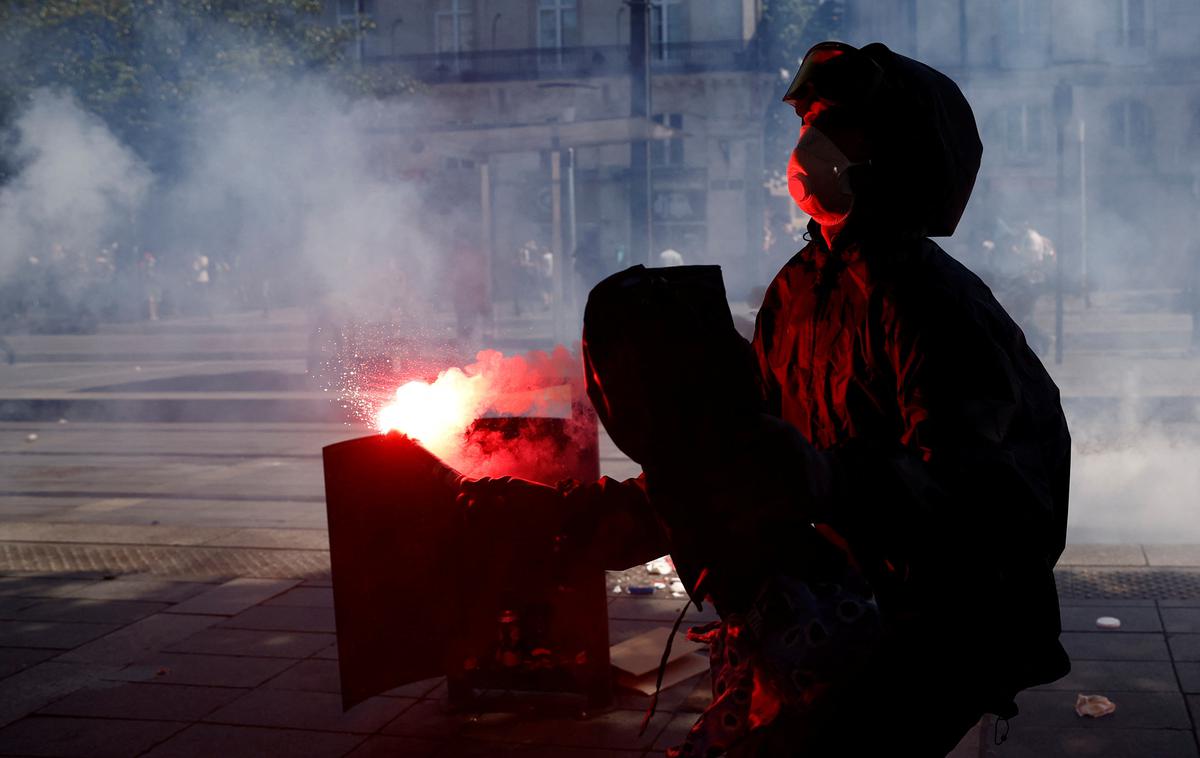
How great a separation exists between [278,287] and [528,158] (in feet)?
27.5

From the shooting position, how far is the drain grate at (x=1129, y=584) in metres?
5.84

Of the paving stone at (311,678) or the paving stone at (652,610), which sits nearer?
the paving stone at (311,678)

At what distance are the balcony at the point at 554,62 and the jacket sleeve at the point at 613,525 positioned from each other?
87.9 ft

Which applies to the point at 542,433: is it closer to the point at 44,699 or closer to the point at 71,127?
the point at 44,699

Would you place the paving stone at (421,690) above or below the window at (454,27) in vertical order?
below

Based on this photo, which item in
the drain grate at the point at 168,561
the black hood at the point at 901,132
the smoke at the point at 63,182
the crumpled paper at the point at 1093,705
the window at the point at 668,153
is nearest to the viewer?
the black hood at the point at 901,132

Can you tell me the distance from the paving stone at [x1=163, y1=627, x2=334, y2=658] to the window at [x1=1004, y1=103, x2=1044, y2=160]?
11.2 metres

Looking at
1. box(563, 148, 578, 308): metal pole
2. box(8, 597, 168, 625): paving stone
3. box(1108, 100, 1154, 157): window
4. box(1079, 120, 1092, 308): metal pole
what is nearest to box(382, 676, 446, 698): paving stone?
box(8, 597, 168, 625): paving stone

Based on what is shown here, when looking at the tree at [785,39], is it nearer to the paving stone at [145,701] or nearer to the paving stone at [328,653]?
the paving stone at [328,653]

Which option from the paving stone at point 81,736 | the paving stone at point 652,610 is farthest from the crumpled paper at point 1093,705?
the paving stone at point 81,736

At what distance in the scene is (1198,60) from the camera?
44.5 feet

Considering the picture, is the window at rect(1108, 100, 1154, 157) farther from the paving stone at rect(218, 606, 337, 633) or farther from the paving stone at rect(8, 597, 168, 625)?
the paving stone at rect(8, 597, 168, 625)

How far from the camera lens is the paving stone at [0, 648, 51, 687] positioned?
528 cm

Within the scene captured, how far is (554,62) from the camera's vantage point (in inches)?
1289
